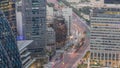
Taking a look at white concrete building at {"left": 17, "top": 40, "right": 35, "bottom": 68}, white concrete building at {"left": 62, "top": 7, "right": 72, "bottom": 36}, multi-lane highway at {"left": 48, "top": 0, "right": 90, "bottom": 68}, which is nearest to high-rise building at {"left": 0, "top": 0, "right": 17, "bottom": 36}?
white concrete building at {"left": 17, "top": 40, "right": 35, "bottom": 68}

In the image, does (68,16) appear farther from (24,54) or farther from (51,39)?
(24,54)

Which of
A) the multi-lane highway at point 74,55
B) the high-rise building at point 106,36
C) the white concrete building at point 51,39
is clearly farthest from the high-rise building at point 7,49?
the white concrete building at point 51,39

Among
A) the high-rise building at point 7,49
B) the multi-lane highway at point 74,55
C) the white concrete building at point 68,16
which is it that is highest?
the high-rise building at point 7,49

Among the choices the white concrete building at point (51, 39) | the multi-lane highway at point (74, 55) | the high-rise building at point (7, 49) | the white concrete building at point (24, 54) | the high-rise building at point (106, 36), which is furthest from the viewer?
the white concrete building at point (51, 39)

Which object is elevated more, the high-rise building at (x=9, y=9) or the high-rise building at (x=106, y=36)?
A: the high-rise building at (x=9, y=9)

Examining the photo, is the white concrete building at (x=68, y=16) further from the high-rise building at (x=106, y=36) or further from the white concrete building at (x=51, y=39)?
the high-rise building at (x=106, y=36)

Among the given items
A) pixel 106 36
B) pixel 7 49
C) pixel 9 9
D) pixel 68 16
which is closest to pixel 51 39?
pixel 9 9

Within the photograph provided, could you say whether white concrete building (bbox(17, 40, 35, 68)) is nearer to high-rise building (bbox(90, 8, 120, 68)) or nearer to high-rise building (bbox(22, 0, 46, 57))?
high-rise building (bbox(22, 0, 46, 57))

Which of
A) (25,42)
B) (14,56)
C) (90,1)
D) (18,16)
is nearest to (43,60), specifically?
(25,42)
